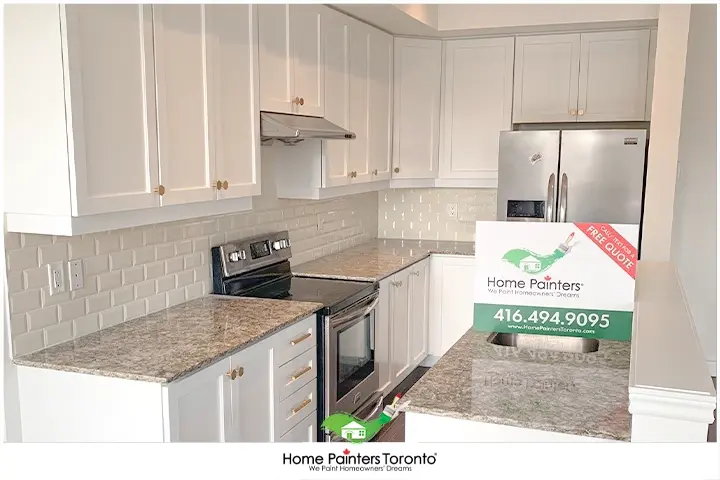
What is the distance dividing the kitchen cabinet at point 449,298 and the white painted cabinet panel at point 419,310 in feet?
0.17

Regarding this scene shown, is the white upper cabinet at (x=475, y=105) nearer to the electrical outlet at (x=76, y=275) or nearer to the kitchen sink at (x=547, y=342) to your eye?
the kitchen sink at (x=547, y=342)

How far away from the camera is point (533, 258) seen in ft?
6.25

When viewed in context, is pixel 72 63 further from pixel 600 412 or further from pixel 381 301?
pixel 381 301

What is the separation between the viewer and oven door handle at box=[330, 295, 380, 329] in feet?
9.24

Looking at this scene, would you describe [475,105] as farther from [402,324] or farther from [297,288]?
[297,288]

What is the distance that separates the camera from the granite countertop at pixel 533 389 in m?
1.47

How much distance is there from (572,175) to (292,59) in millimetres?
1908

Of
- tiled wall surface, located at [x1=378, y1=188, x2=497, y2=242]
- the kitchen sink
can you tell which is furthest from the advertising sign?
tiled wall surface, located at [x1=378, y1=188, x2=497, y2=242]

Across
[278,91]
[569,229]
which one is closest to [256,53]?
[278,91]

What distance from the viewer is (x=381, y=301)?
3.52m

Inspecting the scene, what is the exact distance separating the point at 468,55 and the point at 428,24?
495 millimetres

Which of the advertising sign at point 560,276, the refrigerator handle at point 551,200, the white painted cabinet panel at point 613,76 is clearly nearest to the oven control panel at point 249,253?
the advertising sign at point 560,276

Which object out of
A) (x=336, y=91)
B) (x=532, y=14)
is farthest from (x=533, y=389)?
(x=532, y=14)

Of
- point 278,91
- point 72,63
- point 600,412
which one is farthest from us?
point 278,91
